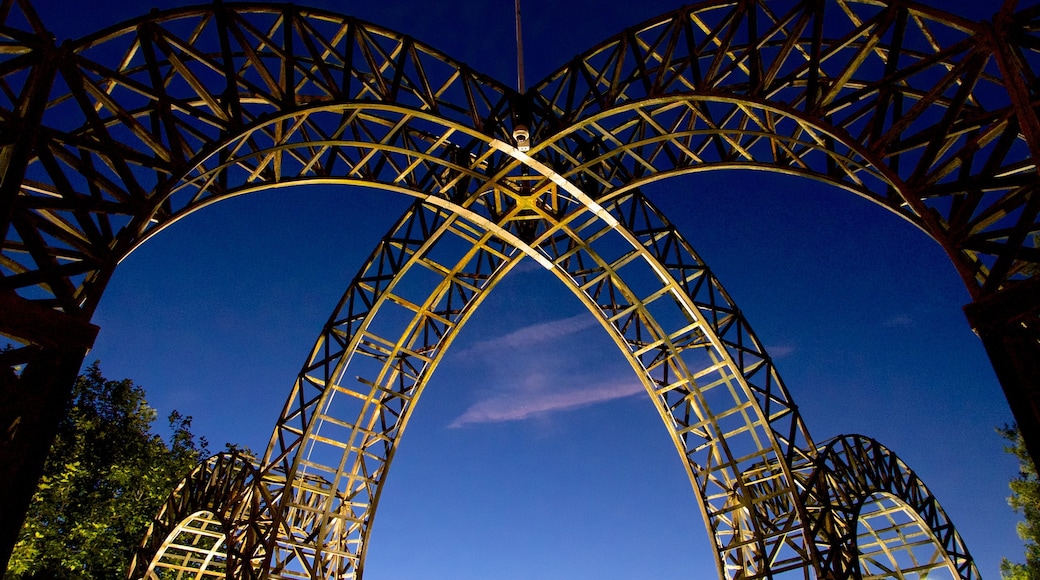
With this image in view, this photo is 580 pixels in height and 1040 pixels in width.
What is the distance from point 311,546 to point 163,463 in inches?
361

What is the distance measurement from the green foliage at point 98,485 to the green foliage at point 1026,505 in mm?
31695

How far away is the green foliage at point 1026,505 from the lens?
26.5 m

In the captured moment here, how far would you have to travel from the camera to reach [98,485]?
2380cm

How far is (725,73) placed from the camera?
38.0 feet

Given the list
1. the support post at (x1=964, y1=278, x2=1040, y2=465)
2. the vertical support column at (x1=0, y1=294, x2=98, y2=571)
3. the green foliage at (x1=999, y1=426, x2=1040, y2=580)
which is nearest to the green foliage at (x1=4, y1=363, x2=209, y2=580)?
the vertical support column at (x1=0, y1=294, x2=98, y2=571)

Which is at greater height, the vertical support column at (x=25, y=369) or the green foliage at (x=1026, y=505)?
the green foliage at (x=1026, y=505)

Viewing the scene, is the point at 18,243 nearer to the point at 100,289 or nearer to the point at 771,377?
the point at 100,289

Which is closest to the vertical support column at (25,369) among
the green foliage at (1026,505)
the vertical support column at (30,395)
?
the vertical support column at (30,395)

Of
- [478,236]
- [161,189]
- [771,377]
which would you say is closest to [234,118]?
[161,189]

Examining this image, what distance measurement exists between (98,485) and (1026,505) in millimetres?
34548

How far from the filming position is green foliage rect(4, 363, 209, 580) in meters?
21.2

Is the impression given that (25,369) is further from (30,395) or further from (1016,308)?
(1016,308)

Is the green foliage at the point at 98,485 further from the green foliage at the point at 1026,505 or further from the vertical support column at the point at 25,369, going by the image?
the green foliage at the point at 1026,505

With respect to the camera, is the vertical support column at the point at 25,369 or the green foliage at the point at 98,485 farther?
the green foliage at the point at 98,485
